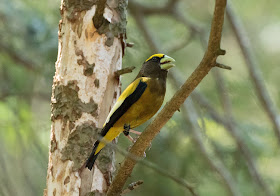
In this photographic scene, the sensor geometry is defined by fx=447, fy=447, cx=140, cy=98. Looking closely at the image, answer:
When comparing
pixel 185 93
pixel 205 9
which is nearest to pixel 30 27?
pixel 185 93

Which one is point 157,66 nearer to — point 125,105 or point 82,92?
point 125,105

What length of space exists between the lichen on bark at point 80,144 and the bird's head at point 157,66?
2.57 ft

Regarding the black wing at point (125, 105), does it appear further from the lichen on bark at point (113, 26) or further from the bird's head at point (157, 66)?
the lichen on bark at point (113, 26)

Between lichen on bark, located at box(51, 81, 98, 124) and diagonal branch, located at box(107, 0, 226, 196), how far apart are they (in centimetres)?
67

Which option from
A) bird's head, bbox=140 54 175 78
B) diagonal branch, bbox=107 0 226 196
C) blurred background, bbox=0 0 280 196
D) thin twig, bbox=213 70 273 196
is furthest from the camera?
blurred background, bbox=0 0 280 196

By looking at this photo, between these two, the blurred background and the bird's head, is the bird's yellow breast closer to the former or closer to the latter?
the bird's head

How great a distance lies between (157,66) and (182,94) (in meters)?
1.40

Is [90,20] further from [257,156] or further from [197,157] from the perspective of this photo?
[257,156]

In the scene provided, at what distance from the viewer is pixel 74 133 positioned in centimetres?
362

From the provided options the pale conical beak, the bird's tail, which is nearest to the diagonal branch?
the bird's tail

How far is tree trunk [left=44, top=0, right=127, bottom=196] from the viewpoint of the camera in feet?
11.8

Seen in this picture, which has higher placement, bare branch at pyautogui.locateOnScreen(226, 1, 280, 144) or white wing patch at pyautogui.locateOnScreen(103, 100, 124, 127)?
bare branch at pyautogui.locateOnScreen(226, 1, 280, 144)

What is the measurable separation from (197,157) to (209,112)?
0.77 metres

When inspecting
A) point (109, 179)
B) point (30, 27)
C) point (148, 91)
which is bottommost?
point (109, 179)
